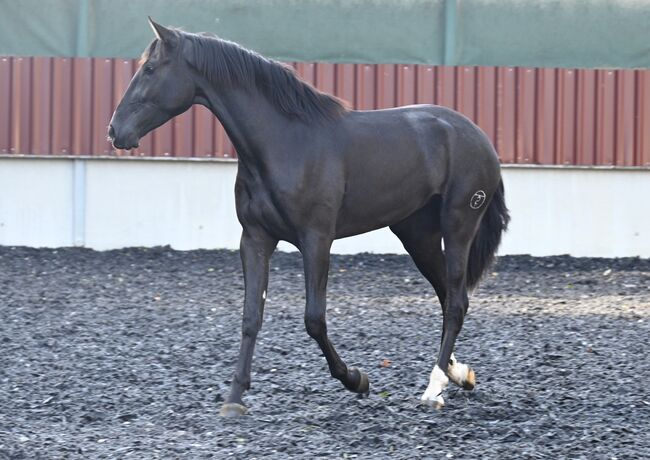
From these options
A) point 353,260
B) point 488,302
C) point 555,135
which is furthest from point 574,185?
point 488,302

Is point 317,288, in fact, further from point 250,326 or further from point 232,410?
point 232,410

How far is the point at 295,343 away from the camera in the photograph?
27.9 ft

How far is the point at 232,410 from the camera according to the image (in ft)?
20.6

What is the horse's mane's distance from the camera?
6523 millimetres

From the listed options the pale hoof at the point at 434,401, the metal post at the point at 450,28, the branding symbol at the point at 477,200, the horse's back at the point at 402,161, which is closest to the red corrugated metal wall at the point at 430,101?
the metal post at the point at 450,28

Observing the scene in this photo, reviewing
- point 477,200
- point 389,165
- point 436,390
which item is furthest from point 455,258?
point 436,390

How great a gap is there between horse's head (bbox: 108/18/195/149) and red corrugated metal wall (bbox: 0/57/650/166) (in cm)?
732

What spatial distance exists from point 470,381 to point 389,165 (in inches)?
52.7

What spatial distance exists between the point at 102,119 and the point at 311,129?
7.72 metres

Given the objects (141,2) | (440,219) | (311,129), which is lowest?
(440,219)

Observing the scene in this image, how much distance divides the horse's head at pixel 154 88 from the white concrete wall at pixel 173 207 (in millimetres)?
7180

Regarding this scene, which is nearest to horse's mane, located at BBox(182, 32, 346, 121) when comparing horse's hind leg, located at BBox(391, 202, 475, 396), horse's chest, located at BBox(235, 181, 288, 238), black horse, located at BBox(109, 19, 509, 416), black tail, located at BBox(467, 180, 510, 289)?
black horse, located at BBox(109, 19, 509, 416)

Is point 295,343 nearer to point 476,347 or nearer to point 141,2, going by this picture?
point 476,347

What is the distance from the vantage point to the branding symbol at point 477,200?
7211 millimetres
